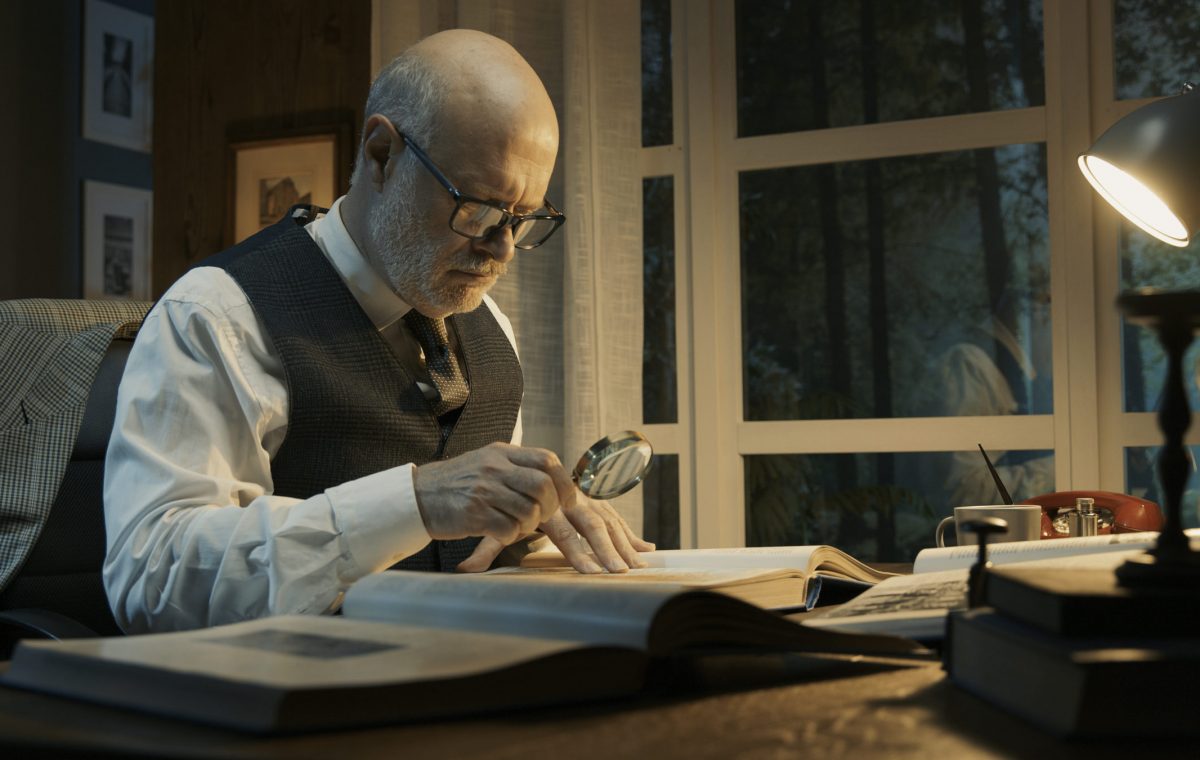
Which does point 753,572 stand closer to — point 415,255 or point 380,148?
→ point 415,255

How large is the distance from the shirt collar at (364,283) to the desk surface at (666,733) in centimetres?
100

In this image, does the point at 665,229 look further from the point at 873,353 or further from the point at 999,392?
the point at 999,392

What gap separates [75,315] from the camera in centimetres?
180

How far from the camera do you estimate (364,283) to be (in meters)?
1.65

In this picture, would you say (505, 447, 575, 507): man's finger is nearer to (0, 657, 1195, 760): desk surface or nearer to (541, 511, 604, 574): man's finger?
(541, 511, 604, 574): man's finger

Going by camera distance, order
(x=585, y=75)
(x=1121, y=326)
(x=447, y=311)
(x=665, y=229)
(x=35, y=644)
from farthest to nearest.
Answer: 1. (x=665, y=229)
2. (x=585, y=75)
3. (x=1121, y=326)
4. (x=447, y=311)
5. (x=35, y=644)

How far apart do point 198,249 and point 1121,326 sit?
8.42 ft

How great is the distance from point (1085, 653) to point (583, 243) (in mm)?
2600

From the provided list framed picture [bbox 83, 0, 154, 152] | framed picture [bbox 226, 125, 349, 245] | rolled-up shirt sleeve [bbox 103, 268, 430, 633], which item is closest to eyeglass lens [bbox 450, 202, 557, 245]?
rolled-up shirt sleeve [bbox 103, 268, 430, 633]

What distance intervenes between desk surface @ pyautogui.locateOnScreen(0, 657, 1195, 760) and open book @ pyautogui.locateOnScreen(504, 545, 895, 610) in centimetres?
33

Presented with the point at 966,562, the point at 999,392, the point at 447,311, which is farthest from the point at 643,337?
the point at 966,562

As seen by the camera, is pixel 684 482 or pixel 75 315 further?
pixel 684 482

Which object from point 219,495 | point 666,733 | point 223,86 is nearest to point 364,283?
point 219,495

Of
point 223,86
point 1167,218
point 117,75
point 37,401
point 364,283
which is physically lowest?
point 37,401
